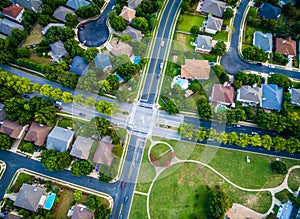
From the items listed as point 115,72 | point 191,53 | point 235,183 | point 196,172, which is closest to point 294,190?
point 235,183

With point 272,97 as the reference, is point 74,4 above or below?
above

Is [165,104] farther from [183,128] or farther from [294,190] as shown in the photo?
[294,190]

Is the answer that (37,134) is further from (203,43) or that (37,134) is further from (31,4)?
(203,43)

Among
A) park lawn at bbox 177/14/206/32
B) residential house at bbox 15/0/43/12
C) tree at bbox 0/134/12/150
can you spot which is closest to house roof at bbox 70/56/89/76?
residential house at bbox 15/0/43/12

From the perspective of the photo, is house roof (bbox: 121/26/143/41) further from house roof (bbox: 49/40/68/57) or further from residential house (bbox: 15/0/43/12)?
residential house (bbox: 15/0/43/12)

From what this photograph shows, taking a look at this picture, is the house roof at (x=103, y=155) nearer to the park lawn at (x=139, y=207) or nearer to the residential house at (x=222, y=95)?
the park lawn at (x=139, y=207)

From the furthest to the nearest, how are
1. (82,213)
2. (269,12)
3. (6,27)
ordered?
1. (269,12)
2. (6,27)
3. (82,213)

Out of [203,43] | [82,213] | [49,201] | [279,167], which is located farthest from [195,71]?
[49,201]
